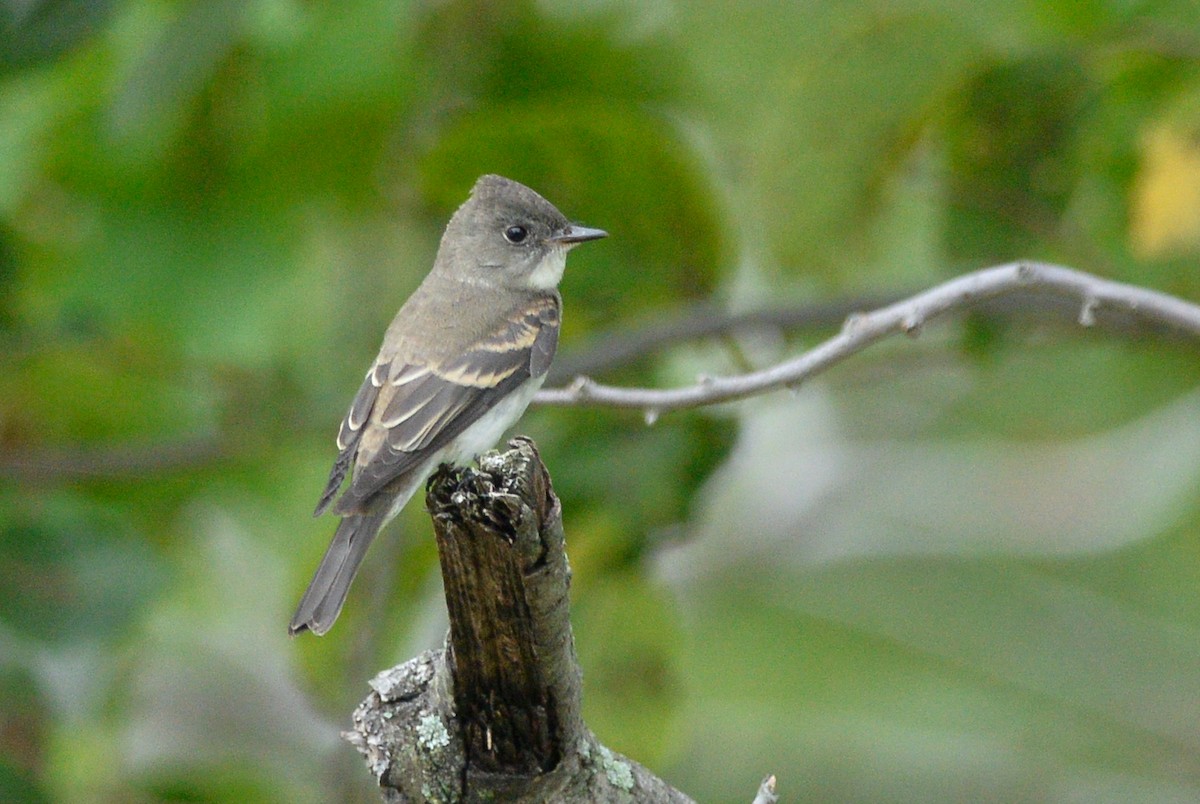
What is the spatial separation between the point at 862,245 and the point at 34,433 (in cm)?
305

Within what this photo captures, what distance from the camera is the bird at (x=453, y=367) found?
A: 363 cm

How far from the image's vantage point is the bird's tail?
11.0 ft

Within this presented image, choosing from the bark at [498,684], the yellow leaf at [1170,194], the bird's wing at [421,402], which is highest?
the yellow leaf at [1170,194]

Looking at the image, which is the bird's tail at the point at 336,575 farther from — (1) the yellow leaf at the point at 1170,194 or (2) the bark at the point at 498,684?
(1) the yellow leaf at the point at 1170,194

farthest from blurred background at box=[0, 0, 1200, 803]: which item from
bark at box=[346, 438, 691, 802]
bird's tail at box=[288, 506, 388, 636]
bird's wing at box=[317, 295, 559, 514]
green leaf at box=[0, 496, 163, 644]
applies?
bark at box=[346, 438, 691, 802]

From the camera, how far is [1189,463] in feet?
26.4

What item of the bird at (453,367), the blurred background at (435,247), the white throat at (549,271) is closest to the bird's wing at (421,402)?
the bird at (453,367)

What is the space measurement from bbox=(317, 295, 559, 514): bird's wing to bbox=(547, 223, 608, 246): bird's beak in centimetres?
52

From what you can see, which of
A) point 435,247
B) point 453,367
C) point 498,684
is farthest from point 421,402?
point 435,247

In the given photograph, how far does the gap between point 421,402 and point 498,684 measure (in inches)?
53.0

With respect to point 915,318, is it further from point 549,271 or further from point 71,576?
point 71,576

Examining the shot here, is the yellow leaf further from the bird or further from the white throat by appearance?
the white throat

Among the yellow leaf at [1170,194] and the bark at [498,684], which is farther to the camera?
the yellow leaf at [1170,194]

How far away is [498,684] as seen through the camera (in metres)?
2.70
